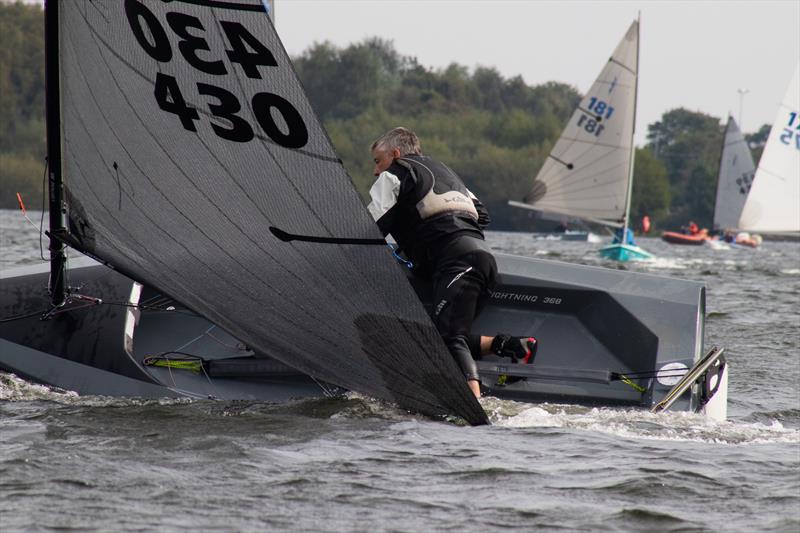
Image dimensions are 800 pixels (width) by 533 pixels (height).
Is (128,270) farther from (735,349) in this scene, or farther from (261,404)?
(735,349)

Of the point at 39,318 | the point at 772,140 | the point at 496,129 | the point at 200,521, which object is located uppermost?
the point at 496,129

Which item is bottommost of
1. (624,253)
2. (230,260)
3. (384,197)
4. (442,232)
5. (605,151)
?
(230,260)

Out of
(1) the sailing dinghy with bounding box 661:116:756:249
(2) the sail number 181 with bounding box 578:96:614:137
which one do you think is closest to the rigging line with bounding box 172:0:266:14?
(2) the sail number 181 with bounding box 578:96:614:137

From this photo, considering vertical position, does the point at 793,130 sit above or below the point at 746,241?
above

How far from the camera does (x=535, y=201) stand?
2706 cm

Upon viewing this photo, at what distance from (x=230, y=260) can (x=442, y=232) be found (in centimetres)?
88

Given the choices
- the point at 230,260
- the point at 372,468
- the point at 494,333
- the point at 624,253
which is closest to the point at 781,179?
the point at 624,253

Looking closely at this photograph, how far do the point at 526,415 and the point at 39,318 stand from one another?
202 centimetres

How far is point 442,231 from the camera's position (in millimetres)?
4707

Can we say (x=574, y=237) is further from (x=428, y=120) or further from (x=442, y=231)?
(x=442, y=231)

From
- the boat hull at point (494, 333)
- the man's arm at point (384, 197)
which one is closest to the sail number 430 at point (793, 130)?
the boat hull at point (494, 333)

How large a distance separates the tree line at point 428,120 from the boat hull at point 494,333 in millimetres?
34980

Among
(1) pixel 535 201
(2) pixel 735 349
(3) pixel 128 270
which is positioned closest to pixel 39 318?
(3) pixel 128 270

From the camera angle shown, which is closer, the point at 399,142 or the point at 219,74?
the point at 219,74
